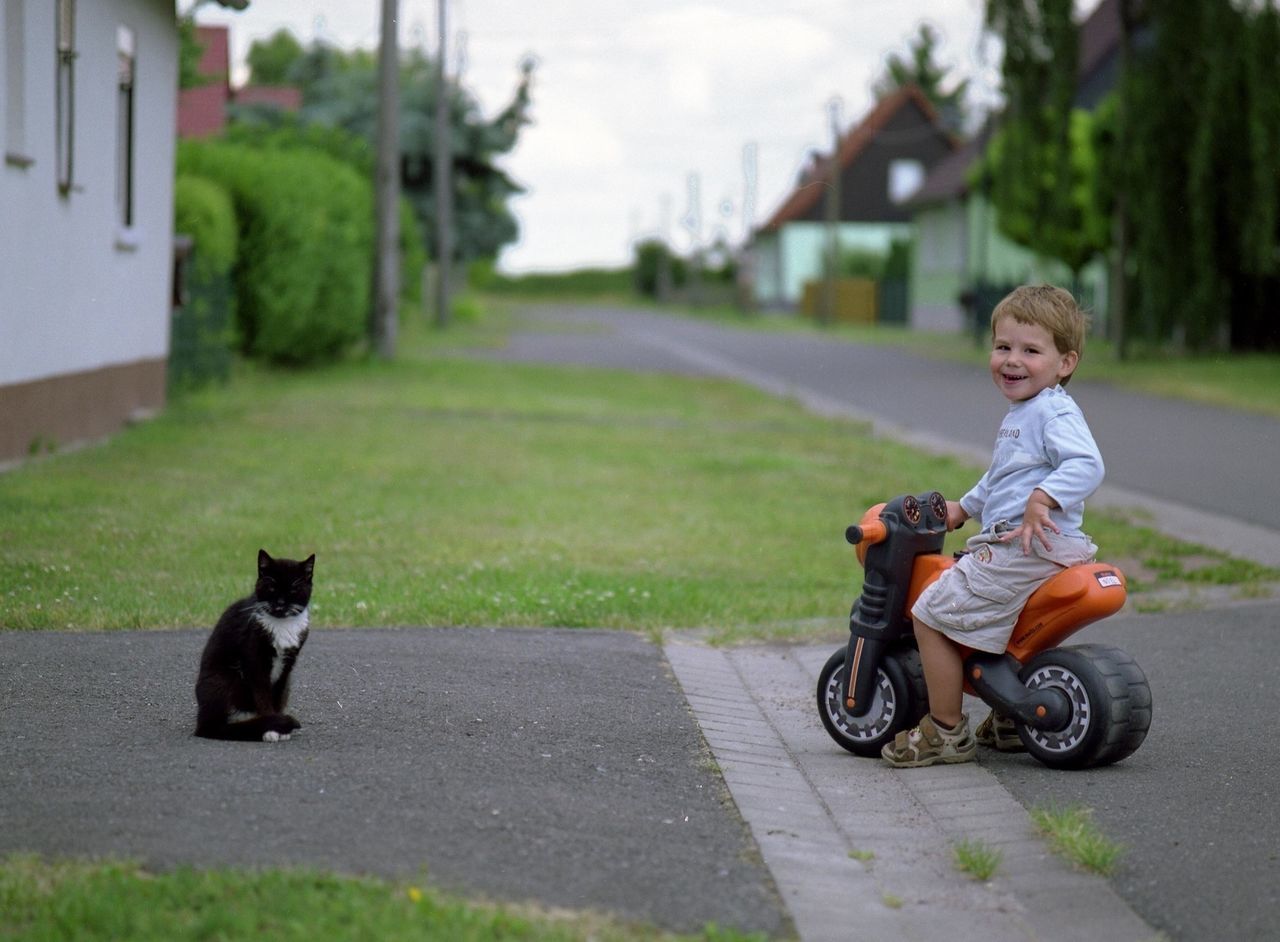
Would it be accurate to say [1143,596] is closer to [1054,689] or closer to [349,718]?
[1054,689]

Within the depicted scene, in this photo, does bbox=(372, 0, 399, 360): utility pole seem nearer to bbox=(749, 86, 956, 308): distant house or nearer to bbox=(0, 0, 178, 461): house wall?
bbox=(0, 0, 178, 461): house wall

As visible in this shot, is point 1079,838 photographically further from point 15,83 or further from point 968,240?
point 968,240

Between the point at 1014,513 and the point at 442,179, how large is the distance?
40013 mm

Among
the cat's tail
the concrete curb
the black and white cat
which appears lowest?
the concrete curb

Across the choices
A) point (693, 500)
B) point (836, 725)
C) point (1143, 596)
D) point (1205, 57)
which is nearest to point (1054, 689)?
point (836, 725)

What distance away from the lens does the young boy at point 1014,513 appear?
5.00 metres

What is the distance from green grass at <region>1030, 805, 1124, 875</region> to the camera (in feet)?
13.7

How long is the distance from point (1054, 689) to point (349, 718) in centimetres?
214

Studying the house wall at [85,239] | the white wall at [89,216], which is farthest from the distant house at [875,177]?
the house wall at [85,239]

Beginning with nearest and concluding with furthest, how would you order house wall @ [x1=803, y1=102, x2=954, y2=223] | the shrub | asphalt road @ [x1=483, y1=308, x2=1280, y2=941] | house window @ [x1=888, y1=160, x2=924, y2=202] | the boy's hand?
asphalt road @ [x1=483, y1=308, x2=1280, y2=941], the boy's hand, the shrub, house wall @ [x1=803, y1=102, x2=954, y2=223], house window @ [x1=888, y1=160, x2=924, y2=202]

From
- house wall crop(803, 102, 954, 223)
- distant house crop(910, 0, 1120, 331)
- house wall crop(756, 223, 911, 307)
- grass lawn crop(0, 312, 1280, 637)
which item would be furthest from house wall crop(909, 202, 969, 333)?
grass lawn crop(0, 312, 1280, 637)

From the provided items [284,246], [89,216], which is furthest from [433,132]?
[89,216]

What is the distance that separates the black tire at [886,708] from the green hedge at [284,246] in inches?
661

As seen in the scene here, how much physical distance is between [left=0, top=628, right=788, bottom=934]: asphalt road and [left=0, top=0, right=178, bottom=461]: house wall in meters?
5.89
